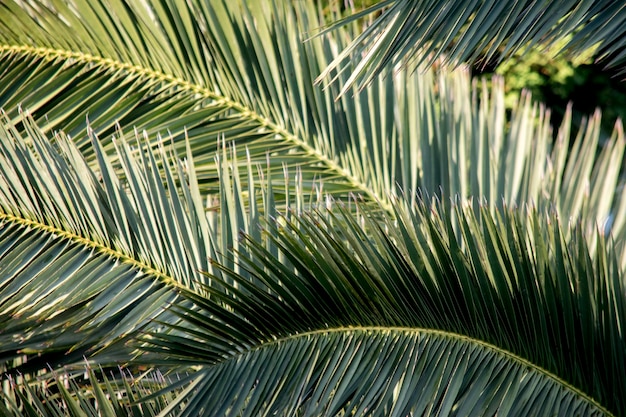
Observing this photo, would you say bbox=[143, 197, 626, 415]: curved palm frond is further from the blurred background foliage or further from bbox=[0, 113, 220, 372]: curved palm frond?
the blurred background foliage

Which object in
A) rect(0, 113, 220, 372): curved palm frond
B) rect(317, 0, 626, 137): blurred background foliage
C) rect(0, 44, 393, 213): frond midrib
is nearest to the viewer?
rect(0, 113, 220, 372): curved palm frond

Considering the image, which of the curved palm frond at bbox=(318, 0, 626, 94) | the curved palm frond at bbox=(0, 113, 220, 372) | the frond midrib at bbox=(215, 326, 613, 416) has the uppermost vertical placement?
the curved palm frond at bbox=(318, 0, 626, 94)

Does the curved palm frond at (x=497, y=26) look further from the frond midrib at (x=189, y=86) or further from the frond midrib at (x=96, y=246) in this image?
the frond midrib at (x=189, y=86)

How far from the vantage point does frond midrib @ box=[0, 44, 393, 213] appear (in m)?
2.78

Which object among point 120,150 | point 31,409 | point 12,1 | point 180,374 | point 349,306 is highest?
point 12,1

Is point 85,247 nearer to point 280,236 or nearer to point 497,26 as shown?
point 280,236

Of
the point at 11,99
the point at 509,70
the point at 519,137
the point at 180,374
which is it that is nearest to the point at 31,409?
the point at 180,374

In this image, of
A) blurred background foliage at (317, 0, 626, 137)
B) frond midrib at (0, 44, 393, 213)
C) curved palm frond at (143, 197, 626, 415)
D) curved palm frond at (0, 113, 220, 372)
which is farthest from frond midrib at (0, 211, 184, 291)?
blurred background foliage at (317, 0, 626, 137)

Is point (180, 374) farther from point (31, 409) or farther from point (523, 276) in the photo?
point (523, 276)

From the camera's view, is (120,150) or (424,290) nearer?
(424,290)

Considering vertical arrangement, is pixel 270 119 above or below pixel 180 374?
above

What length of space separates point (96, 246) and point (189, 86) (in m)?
0.93

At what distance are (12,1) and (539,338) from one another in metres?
2.28

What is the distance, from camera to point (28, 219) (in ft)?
7.09
